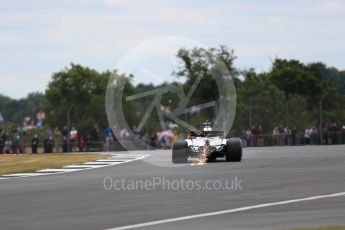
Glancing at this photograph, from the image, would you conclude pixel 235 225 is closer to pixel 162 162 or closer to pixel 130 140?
pixel 162 162

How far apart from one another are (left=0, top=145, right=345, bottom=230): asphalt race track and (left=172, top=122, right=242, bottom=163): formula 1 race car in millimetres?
3611

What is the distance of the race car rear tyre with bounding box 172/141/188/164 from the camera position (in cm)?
2709

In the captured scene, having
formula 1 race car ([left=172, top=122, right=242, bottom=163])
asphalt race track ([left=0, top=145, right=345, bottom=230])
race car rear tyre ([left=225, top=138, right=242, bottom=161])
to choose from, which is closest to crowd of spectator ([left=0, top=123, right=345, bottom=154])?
formula 1 race car ([left=172, top=122, right=242, bottom=163])

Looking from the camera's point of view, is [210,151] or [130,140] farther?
[130,140]

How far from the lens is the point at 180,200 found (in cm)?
1533

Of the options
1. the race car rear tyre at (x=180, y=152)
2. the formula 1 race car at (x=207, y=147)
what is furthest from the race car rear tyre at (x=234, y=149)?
the race car rear tyre at (x=180, y=152)

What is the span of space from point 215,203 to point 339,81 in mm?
163946

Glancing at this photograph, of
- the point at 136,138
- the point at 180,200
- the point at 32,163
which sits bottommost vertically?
the point at 180,200

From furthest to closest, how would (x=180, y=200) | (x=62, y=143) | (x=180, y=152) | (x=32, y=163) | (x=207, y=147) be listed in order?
(x=62, y=143) → (x=32, y=163) → (x=180, y=152) → (x=207, y=147) → (x=180, y=200)

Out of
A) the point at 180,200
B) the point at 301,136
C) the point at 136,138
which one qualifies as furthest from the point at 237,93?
the point at 180,200

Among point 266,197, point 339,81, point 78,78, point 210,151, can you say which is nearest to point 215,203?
point 266,197

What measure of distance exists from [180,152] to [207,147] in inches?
33.0

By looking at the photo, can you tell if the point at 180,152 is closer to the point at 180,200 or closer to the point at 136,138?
the point at 180,200

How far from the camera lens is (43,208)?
14.7 metres
